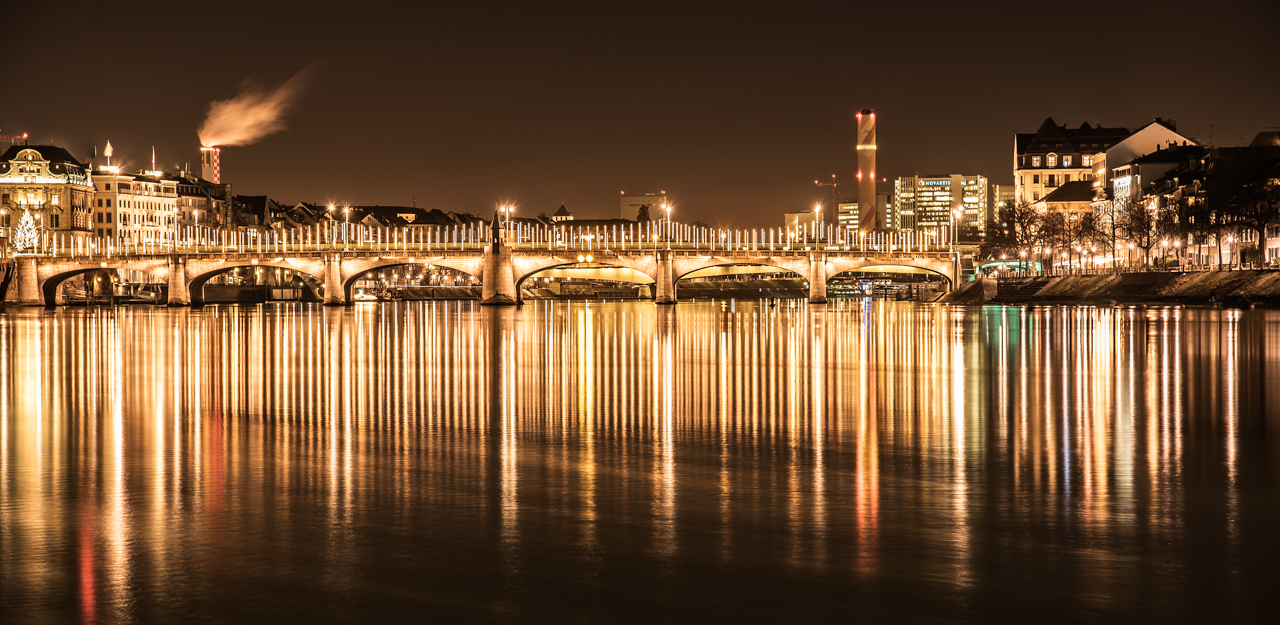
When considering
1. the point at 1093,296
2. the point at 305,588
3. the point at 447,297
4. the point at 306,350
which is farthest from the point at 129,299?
the point at 305,588

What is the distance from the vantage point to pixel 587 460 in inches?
543

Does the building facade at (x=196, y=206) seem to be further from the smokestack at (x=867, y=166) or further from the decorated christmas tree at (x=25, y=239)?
the smokestack at (x=867, y=166)

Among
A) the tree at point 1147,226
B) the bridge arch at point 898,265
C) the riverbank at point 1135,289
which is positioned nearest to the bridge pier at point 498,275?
the bridge arch at point 898,265

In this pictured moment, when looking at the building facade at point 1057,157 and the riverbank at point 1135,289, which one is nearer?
the riverbank at point 1135,289

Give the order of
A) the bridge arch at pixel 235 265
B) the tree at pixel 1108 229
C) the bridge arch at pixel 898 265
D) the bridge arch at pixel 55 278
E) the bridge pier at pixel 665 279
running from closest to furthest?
the tree at pixel 1108 229
the bridge pier at pixel 665 279
the bridge arch at pixel 55 278
the bridge arch at pixel 235 265
the bridge arch at pixel 898 265

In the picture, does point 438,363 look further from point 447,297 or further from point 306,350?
point 447,297

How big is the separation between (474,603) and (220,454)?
7.48 m

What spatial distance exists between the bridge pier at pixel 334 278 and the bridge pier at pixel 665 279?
3457cm

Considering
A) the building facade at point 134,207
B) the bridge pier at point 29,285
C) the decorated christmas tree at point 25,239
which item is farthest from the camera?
the building facade at point 134,207

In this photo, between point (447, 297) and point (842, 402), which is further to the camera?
point (447, 297)

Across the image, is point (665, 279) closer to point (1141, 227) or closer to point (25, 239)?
point (1141, 227)

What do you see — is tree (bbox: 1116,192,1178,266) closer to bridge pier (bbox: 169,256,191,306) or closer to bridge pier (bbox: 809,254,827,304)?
bridge pier (bbox: 809,254,827,304)

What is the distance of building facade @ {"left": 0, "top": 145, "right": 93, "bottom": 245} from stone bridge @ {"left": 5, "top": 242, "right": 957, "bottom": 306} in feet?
91.2

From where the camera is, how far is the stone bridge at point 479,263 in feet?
433
